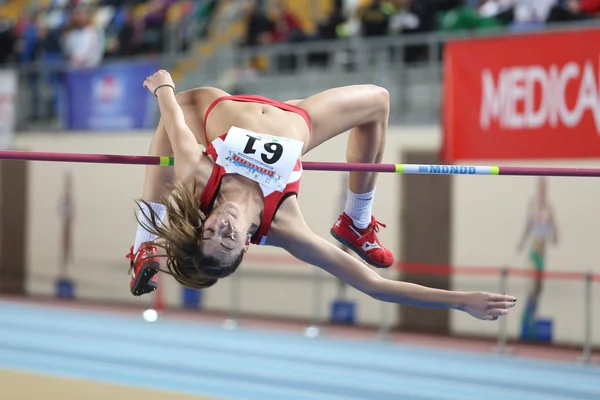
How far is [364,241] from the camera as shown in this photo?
5715mm

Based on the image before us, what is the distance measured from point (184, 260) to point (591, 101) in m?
6.12

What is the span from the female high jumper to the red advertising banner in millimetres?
5158

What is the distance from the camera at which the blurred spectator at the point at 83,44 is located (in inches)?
575

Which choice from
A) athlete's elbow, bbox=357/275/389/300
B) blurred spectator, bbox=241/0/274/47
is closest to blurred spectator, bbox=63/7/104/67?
blurred spectator, bbox=241/0/274/47

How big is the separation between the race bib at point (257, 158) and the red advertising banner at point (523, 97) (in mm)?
5699

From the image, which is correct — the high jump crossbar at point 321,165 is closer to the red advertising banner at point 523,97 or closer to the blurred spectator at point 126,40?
the red advertising banner at point 523,97

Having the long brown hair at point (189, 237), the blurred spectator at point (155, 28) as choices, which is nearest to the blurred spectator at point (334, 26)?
the blurred spectator at point (155, 28)

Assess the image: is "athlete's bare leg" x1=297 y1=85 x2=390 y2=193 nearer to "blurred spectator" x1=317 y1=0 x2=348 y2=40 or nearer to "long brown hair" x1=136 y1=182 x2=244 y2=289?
"long brown hair" x1=136 y1=182 x2=244 y2=289

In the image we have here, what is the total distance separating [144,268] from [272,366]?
422cm

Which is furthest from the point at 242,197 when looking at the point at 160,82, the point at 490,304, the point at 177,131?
the point at 490,304

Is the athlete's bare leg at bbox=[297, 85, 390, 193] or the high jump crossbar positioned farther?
the athlete's bare leg at bbox=[297, 85, 390, 193]

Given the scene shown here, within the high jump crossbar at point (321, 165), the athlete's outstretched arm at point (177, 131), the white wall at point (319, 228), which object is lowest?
the white wall at point (319, 228)

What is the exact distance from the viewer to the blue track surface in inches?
303

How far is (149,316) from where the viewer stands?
12.8 m
